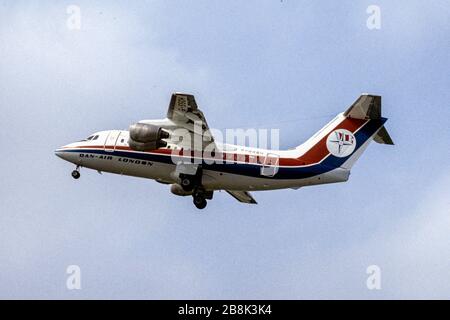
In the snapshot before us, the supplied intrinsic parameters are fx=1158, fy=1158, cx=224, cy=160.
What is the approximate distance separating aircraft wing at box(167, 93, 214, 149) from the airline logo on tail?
4.36 metres

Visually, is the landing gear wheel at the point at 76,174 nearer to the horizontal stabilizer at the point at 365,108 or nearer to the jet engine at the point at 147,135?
the jet engine at the point at 147,135

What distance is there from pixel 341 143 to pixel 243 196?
22.8ft

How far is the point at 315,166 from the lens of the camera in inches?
1640

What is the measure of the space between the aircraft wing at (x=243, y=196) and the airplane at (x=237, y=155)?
12.9ft

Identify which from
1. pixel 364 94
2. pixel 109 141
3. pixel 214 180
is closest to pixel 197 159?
pixel 214 180

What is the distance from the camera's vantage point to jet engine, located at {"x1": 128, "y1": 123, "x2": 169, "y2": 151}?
137ft

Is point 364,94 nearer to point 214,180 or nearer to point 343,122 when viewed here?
point 343,122

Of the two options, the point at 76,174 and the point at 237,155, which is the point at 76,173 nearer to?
the point at 76,174

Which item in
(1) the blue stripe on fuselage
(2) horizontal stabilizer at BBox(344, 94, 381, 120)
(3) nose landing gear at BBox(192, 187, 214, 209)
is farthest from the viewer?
(3) nose landing gear at BBox(192, 187, 214, 209)

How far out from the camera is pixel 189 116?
4097 centimetres

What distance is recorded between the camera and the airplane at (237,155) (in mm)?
41656

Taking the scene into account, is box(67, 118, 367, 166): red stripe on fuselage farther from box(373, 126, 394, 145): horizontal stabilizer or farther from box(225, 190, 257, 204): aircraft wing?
box(225, 190, 257, 204): aircraft wing

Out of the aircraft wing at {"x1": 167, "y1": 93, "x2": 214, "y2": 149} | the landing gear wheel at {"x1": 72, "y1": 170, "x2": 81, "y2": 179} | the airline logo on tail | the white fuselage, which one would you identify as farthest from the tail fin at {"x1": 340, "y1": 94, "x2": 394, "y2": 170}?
the landing gear wheel at {"x1": 72, "y1": 170, "x2": 81, "y2": 179}

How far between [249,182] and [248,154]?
103 cm
